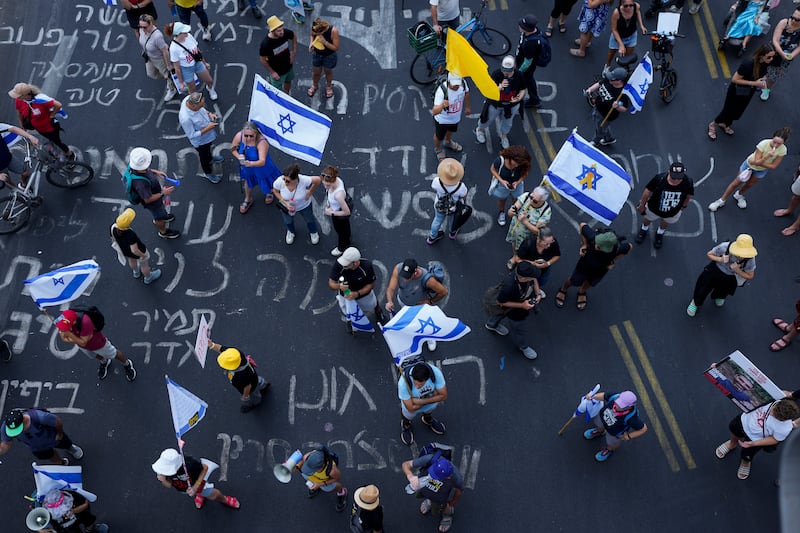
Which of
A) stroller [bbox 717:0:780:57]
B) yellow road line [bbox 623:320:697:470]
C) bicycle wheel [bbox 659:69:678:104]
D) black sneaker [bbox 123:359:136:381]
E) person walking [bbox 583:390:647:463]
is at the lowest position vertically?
black sneaker [bbox 123:359:136:381]

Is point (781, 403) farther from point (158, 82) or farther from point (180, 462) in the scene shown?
point (158, 82)

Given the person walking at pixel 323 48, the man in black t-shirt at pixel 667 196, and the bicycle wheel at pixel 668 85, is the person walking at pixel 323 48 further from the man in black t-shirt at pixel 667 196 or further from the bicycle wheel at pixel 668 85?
the bicycle wheel at pixel 668 85

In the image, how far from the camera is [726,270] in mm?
9086

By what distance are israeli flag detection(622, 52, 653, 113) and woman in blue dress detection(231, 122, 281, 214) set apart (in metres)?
5.89

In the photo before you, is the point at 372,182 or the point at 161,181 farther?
the point at 372,182

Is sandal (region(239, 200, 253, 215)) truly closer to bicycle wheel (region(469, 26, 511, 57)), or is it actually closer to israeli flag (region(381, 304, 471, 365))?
israeli flag (region(381, 304, 471, 365))

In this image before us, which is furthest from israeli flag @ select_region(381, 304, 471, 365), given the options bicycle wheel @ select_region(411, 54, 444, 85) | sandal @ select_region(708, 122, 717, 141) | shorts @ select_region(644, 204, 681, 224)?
sandal @ select_region(708, 122, 717, 141)

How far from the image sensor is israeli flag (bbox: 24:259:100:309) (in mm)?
8188

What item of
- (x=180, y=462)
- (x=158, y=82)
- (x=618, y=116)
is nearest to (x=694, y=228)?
(x=618, y=116)

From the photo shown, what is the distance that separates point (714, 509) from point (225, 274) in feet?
25.3

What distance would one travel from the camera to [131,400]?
9.14 meters

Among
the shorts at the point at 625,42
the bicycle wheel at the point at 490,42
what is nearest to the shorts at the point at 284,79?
the bicycle wheel at the point at 490,42

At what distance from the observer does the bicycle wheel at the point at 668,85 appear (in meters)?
12.2

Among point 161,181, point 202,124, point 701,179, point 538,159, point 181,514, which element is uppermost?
point 701,179
